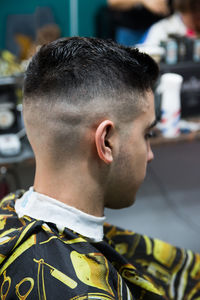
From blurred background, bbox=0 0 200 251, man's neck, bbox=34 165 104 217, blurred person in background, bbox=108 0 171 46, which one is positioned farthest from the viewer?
blurred person in background, bbox=108 0 171 46

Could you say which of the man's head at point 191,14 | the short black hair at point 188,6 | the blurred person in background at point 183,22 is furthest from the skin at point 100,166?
the short black hair at point 188,6

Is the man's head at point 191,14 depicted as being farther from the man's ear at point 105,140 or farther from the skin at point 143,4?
the man's ear at point 105,140

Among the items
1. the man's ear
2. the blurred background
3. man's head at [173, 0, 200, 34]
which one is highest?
man's head at [173, 0, 200, 34]

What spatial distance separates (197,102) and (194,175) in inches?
26.1

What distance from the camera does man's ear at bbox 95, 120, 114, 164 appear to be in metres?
0.84

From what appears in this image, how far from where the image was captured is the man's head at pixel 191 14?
9.35 ft

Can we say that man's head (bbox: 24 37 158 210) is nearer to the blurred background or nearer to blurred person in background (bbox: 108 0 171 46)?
the blurred background

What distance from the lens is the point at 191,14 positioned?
9.54 feet

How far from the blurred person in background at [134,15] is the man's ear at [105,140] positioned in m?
3.16

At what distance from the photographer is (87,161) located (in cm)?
89

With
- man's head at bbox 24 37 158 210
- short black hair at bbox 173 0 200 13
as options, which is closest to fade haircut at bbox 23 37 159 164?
man's head at bbox 24 37 158 210

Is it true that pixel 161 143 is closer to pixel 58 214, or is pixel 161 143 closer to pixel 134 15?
pixel 58 214

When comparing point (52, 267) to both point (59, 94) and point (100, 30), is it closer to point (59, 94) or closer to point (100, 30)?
point (59, 94)

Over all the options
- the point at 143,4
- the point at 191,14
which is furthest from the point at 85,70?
the point at 143,4
